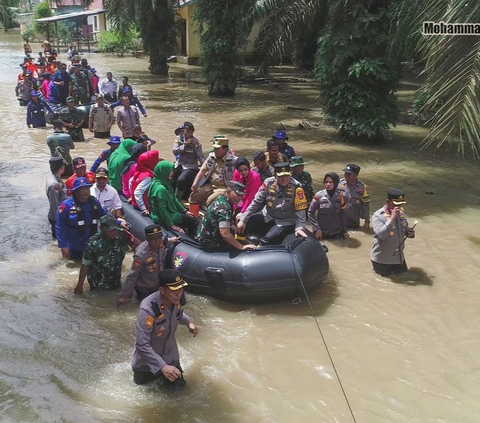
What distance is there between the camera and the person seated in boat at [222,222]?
592 centimetres

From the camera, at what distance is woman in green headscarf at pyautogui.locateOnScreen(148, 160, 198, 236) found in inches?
253

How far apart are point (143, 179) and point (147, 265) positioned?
1.83 meters

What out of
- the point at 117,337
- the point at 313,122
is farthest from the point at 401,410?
the point at 313,122

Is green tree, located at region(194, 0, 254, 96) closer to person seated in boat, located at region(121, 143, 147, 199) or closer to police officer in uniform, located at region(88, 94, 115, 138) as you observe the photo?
police officer in uniform, located at region(88, 94, 115, 138)

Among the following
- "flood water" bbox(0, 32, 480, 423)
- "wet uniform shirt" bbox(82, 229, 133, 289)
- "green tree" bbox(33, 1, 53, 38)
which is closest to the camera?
"flood water" bbox(0, 32, 480, 423)

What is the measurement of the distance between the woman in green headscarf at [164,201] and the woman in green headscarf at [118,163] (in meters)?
1.56

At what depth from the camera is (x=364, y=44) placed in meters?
12.9

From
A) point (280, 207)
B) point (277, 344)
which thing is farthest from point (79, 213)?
point (277, 344)

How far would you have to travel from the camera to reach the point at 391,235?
646 cm

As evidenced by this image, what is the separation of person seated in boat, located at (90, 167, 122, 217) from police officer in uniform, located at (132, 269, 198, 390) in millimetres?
2895

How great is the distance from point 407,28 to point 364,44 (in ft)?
19.6

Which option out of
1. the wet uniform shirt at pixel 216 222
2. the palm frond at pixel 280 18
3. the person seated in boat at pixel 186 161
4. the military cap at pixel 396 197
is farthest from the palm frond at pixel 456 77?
the palm frond at pixel 280 18

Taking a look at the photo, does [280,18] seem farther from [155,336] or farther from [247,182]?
[155,336]

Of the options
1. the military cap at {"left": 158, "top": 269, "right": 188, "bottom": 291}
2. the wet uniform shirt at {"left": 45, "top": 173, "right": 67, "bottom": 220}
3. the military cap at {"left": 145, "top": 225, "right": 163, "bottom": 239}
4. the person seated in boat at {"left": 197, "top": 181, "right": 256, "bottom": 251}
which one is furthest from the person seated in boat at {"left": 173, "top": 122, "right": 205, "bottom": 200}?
the military cap at {"left": 158, "top": 269, "right": 188, "bottom": 291}
